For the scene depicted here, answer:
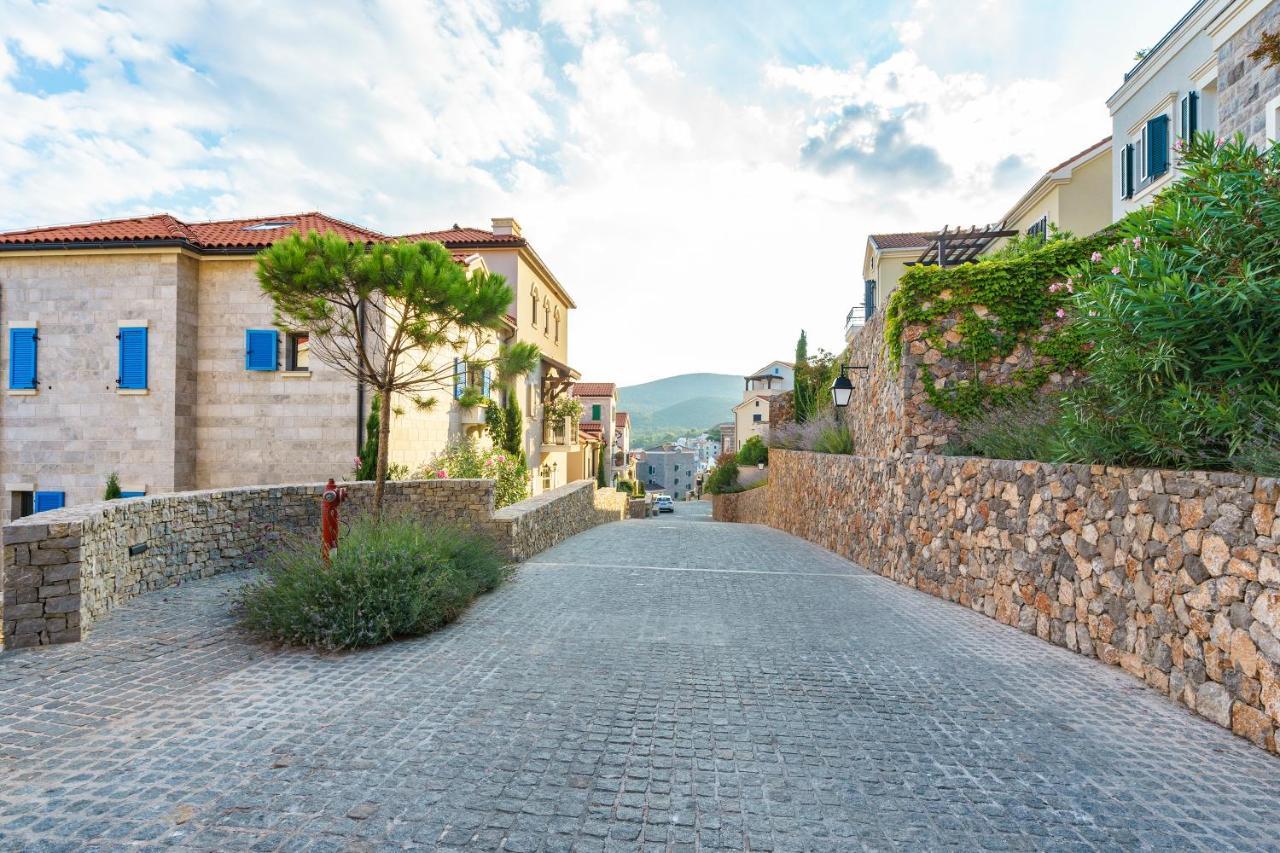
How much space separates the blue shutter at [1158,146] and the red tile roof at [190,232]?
17186 millimetres

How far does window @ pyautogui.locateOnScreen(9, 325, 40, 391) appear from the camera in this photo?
1351 cm

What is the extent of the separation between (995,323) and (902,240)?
20926 millimetres

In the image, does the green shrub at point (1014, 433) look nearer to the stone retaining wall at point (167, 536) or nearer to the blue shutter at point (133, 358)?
the stone retaining wall at point (167, 536)

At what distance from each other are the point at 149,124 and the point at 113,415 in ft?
22.0

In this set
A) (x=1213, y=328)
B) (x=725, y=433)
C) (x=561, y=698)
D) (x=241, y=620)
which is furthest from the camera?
(x=725, y=433)

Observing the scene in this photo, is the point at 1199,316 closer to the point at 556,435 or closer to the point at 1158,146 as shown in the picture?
the point at 1158,146

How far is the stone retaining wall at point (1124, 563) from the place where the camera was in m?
3.70

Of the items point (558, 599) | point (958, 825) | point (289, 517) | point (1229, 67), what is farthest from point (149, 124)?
point (1229, 67)

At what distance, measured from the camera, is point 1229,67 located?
31.6 ft

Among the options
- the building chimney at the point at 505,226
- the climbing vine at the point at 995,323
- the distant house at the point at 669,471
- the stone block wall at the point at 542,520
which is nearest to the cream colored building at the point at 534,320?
the building chimney at the point at 505,226

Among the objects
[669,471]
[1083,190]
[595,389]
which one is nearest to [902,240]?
[1083,190]

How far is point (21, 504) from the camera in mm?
13695

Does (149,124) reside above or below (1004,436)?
above

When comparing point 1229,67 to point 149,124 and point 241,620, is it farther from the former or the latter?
point 149,124
